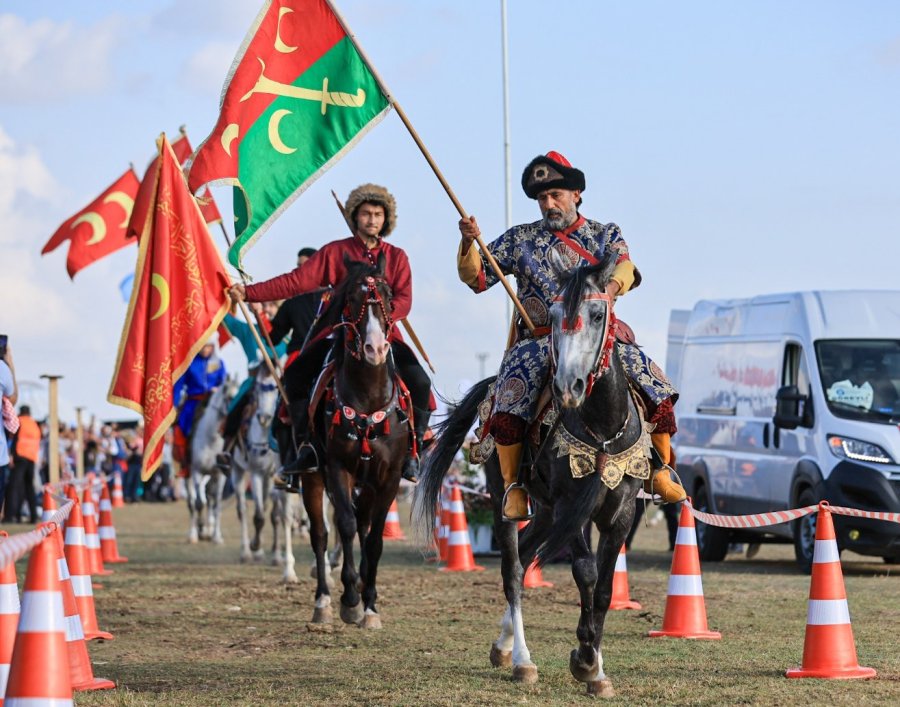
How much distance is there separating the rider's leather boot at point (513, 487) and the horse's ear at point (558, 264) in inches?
37.9

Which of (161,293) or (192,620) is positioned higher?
(161,293)

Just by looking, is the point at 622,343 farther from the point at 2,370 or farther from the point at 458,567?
the point at 458,567

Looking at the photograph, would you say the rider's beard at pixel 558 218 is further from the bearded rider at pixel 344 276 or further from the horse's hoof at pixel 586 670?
the bearded rider at pixel 344 276

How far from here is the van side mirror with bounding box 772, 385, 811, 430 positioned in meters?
16.4

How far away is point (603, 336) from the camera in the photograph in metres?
7.74

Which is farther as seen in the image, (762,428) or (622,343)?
(762,428)

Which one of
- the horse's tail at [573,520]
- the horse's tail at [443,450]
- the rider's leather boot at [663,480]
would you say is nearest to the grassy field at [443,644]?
the horse's tail at [573,520]

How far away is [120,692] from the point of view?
829 centimetres

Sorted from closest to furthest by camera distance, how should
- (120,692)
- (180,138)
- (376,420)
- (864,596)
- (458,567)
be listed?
(120,692) → (376,420) → (864,596) → (458,567) → (180,138)

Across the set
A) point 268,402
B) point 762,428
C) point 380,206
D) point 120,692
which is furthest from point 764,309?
point 120,692

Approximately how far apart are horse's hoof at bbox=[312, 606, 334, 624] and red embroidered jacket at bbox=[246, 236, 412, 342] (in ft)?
7.46

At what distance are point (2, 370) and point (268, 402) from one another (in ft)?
21.5

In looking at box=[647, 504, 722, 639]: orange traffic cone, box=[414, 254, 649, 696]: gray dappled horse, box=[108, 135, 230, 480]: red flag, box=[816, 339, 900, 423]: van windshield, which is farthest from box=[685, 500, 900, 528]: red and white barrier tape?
box=[816, 339, 900, 423]: van windshield

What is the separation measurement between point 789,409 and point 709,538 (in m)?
3.02
